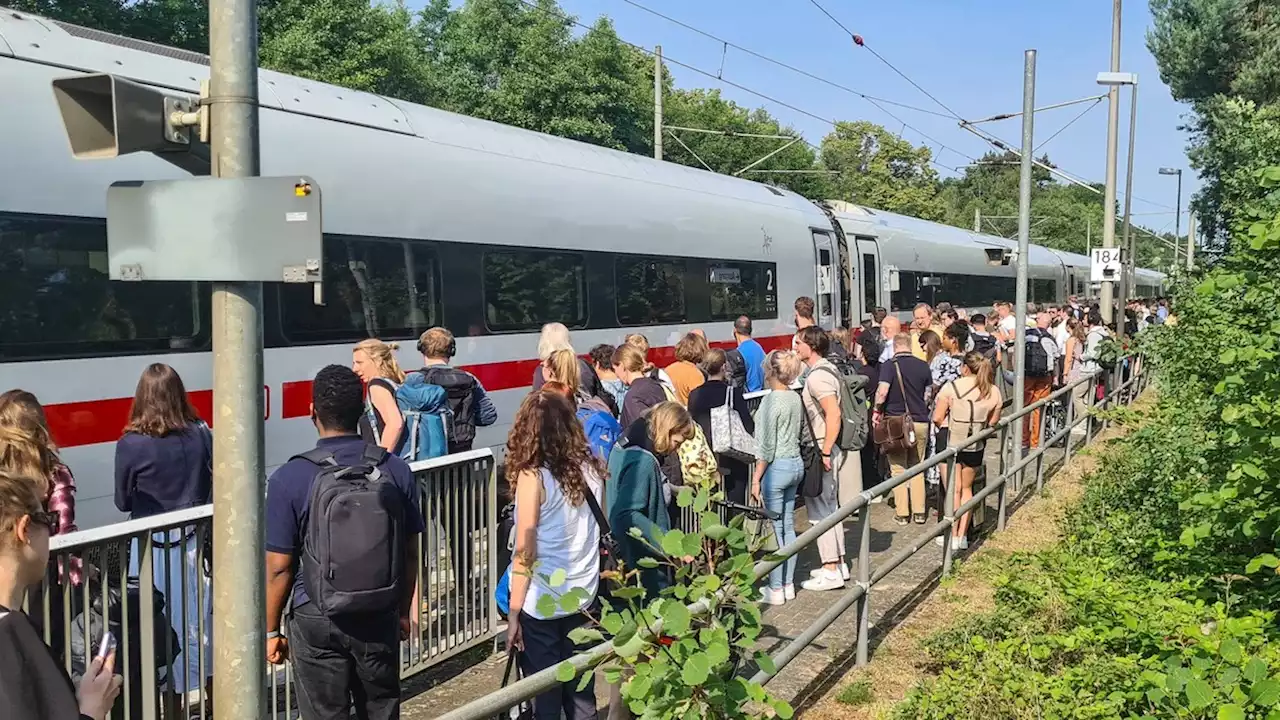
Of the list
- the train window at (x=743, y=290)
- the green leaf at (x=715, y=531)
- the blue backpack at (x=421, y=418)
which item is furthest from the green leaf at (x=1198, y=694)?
the train window at (x=743, y=290)

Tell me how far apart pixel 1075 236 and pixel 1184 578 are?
3530 inches

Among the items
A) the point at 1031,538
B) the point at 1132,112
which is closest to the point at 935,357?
the point at 1031,538

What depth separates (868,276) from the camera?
2069 cm

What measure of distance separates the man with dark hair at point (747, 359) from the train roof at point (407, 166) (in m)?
1.77

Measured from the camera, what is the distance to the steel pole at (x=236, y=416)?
279 centimetres

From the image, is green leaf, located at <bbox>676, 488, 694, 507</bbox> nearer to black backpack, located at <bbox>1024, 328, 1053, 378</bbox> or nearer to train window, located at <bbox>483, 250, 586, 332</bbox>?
train window, located at <bbox>483, 250, 586, 332</bbox>

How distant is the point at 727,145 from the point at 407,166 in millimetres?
44561

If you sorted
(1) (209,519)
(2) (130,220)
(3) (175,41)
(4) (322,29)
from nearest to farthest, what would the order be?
(2) (130,220), (1) (209,519), (3) (175,41), (4) (322,29)

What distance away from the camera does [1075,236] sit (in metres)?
88.9

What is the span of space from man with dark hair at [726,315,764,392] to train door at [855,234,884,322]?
9080 mm

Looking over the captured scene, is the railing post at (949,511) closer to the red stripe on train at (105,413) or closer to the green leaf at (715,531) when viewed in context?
the red stripe on train at (105,413)

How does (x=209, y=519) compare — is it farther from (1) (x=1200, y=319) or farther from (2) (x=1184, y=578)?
(1) (x=1200, y=319)

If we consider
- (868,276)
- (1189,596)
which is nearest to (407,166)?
(1189,596)

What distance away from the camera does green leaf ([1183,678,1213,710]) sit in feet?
11.3
